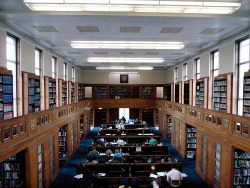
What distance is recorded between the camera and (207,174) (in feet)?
27.6

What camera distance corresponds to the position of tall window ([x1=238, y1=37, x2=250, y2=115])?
812cm

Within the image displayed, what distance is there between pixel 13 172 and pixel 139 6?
5688 mm

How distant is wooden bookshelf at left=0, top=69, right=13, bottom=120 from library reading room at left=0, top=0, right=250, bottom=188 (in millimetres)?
31

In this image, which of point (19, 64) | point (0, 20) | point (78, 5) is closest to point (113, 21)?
point (78, 5)

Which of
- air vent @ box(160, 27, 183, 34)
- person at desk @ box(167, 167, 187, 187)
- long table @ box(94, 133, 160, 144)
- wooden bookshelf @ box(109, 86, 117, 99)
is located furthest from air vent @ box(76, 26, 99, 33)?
wooden bookshelf @ box(109, 86, 117, 99)

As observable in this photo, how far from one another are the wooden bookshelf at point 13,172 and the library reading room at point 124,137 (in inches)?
1.1

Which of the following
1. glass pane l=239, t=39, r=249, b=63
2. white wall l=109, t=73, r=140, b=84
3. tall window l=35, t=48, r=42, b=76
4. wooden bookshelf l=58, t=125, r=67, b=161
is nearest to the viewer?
glass pane l=239, t=39, r=249, b=63

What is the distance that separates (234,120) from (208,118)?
1991 millimetres

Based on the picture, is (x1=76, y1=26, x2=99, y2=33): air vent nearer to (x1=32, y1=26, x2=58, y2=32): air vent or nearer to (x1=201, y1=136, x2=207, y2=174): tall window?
(x1=32, y1=26, x2=58, y2=32): air vent

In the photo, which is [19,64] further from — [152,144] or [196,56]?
[196,56]

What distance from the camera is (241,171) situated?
6789 mm

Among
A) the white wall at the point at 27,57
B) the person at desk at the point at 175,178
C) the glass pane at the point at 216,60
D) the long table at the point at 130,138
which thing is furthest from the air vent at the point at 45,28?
the glass pane at the point at 216,60

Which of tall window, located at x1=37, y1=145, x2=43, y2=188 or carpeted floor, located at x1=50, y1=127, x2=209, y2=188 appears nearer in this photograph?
tall window, located at x1=37, y1=145, x2=43, y2=188

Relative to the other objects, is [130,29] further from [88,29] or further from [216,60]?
[216,60]
